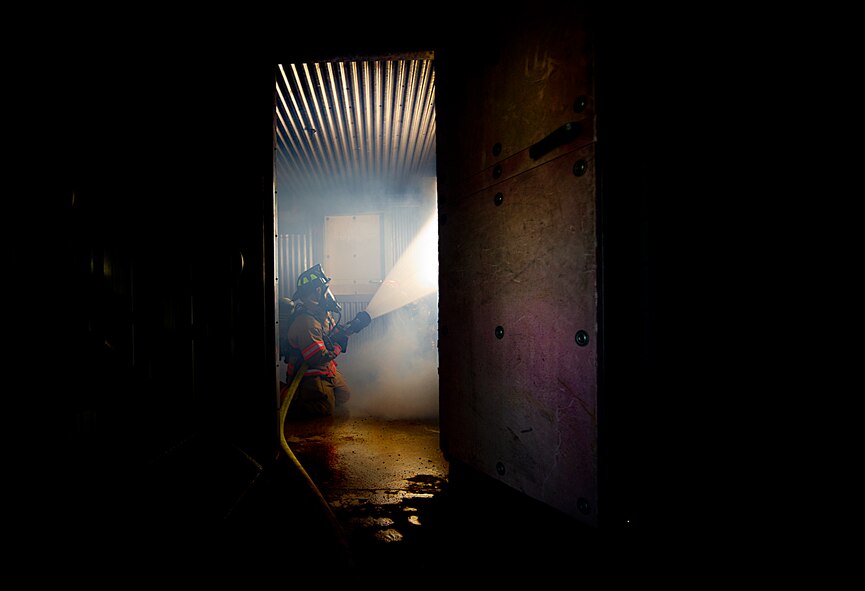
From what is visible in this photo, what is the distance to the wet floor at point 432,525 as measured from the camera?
1.69 metres

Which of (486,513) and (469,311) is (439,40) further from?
(486,513)

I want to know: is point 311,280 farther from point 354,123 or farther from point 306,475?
point 306,475

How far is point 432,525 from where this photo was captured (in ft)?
6.66

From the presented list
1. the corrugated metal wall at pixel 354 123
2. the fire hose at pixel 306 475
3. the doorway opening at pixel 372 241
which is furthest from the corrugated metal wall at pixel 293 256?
the fire hose at pixel 306 475

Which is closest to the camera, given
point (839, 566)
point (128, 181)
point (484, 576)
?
point (839, 566)

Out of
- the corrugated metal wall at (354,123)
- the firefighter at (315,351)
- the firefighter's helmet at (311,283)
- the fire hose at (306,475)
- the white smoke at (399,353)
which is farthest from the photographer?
the white smoke at (399,353)

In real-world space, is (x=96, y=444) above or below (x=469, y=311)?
below

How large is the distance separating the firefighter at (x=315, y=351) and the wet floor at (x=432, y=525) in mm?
1539

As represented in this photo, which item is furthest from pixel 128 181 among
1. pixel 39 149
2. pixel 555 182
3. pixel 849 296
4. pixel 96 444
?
pixel 849 296

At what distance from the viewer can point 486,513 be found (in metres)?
2.12

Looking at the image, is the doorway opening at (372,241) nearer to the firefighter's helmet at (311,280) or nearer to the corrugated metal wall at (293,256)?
the corrugated metal wall at (293,256)

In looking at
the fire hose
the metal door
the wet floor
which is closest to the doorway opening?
the fire hose

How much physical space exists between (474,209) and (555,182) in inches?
22.9

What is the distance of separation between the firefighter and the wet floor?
1.54 meters
